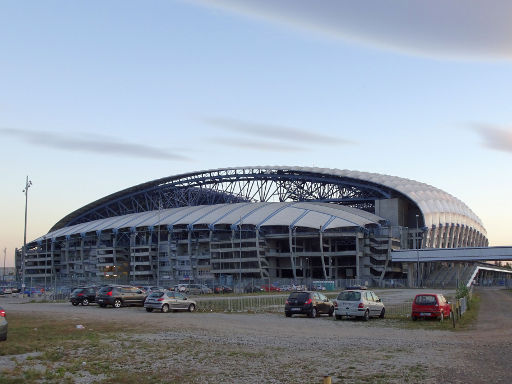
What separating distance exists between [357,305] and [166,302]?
526 inches

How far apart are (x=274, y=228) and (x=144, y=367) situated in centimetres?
9193

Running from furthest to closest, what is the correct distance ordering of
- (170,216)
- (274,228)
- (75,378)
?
(170,216) → (274,228) → (75,378)

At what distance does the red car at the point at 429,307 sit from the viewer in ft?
98.8

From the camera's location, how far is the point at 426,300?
100ft

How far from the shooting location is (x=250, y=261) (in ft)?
354

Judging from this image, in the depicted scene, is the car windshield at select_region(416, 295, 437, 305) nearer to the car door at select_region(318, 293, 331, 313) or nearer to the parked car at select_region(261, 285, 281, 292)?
the car door at select_region(318, 293, 331, 313)

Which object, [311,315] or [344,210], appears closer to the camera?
[311,315]

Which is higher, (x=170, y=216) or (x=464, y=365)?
(x=170, y=216)

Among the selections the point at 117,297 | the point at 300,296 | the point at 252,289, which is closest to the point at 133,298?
the point at 117,297

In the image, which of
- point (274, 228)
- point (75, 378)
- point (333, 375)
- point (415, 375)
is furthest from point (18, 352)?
point (274, 228)

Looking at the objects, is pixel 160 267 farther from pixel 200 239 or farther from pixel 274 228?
pixel 274 228

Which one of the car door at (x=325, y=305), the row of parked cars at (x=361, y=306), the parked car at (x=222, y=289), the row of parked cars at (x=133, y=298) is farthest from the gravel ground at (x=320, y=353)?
the parked car at (x=222, y=289)

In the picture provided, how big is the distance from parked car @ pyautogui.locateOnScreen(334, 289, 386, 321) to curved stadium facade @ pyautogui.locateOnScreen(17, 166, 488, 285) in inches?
2687

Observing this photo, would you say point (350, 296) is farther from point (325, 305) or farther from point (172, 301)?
point (172, 301)
